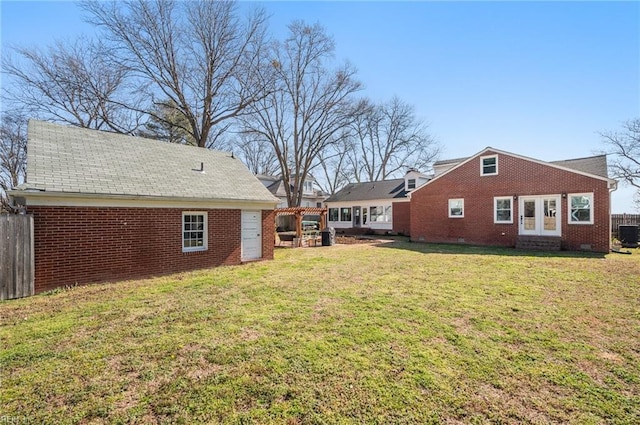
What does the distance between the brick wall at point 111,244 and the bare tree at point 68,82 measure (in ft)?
50.8

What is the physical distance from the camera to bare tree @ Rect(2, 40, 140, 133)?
55.1 feet

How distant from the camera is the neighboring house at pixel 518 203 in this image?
13.3 meters

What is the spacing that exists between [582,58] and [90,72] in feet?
83.3

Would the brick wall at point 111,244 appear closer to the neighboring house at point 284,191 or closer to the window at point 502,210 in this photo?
the window at point 502,210

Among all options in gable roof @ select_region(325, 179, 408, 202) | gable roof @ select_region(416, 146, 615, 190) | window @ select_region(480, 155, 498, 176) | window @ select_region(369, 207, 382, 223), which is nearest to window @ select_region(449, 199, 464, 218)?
window @ select_region(480, 155, 498, 176)

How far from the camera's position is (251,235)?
1155cm

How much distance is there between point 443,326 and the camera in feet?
15.7

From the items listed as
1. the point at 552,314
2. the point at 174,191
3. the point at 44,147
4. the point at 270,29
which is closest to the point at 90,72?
the point at 270,29

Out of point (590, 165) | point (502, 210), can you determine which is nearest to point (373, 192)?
point (502, 210)

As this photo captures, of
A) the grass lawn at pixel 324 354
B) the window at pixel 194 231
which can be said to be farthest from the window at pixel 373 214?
the grass lawn at pixel 324 354

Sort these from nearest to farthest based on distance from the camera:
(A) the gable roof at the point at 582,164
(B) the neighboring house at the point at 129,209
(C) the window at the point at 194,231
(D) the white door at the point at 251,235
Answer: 1. (B) the neighboring house at the point at 129,209
2. (C) the window at the point at 194,231
3. (D) the white door at the point at 251,235
4. (A) the gable roof at the point at 582,164

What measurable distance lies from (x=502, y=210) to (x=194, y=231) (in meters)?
15.4

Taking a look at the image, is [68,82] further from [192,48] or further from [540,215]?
[540,215]

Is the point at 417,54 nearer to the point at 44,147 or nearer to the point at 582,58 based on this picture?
the point at 582,58
